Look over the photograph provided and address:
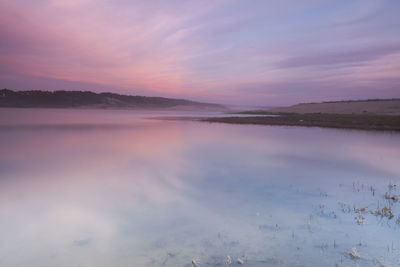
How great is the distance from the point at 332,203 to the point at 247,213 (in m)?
2.52

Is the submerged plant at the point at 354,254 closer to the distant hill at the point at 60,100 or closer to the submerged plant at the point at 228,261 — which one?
the submerged plant at the point at 228,261

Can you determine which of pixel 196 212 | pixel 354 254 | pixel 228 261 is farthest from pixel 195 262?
pixel 354 254

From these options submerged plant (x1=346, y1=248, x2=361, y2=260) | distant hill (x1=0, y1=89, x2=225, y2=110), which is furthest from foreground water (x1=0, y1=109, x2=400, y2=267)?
distant hill (x1=0, y1=89, x2=225, y2=110)

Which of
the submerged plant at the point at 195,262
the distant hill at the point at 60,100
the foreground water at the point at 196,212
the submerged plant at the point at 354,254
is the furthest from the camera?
the distant hill at the point at 60,100

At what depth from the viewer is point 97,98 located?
6890 inches

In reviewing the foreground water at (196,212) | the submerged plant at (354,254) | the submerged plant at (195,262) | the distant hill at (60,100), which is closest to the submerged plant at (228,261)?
the foreground water at (196,212)

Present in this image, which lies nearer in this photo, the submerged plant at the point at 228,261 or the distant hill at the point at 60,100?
the submerged plant at the point at 228,261

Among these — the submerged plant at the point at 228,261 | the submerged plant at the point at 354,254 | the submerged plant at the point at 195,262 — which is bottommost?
the submerged plant at the point at 195,262

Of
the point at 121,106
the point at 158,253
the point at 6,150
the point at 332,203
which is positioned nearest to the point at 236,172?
the point at 332,203

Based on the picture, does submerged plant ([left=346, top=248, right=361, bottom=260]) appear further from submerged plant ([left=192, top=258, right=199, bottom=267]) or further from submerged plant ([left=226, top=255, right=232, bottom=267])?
submerged plant ([left=192, top=258, right=199, bottom=267])

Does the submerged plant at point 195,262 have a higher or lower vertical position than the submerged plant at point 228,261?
lower

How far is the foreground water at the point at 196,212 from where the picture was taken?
434cm

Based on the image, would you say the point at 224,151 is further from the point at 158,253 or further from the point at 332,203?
the point at 158,253

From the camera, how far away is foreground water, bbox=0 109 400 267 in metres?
4.34
